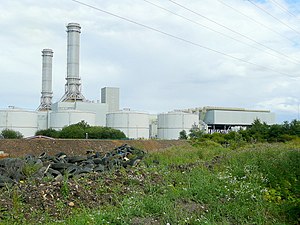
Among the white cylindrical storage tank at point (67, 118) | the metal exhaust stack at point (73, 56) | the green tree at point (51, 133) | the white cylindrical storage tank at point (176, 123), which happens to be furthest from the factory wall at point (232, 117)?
the green tree at point (51, 133)

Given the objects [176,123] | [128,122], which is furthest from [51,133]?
[176,123]

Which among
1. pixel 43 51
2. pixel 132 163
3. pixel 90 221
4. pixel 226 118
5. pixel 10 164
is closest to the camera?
pixel 90 221

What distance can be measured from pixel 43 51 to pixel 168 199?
212ft

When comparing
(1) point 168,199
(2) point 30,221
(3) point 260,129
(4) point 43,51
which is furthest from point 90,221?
(4) point 43,51

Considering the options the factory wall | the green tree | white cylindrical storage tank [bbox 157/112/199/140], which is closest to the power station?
white cylindrical storage tank [bbox 157/112/199/140]

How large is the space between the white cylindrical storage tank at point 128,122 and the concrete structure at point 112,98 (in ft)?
13.5

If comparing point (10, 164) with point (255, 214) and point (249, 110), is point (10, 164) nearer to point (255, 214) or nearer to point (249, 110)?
point (255, 214)

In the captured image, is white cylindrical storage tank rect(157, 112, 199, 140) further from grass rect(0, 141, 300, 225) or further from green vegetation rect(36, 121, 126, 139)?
grass rect(0, 141, 300, 225)

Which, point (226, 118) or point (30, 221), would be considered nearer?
→ point (30, 221)

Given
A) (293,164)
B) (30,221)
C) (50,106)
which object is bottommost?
(30,221)

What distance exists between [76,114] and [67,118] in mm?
1590

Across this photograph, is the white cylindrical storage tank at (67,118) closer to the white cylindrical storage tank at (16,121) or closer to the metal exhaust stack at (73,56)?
the white cylindrical storage tank at (16,121)

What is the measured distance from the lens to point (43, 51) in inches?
2653

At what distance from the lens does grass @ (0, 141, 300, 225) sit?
18.7 feet
